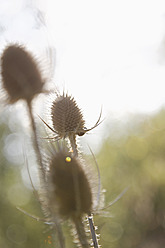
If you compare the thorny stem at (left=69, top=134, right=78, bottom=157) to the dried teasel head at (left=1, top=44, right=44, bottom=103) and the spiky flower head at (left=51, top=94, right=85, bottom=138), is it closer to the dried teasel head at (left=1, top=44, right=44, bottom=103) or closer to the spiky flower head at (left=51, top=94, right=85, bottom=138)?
the spiky flower head at (left=51, top=94, right=85, bottom=138)

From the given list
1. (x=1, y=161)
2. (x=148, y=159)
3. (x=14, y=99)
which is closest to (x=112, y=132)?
(x=148, y=159)

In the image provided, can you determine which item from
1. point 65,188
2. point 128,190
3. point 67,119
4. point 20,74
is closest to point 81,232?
point 65,188

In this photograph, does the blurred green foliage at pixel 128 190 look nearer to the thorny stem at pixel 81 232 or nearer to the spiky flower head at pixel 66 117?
the spiky flower head at pixel 66 117

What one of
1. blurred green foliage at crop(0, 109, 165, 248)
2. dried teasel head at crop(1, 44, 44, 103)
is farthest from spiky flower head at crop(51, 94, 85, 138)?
blurred green foliage at crop(0, 109, 165, 248)

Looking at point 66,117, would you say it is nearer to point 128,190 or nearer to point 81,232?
point 81,232

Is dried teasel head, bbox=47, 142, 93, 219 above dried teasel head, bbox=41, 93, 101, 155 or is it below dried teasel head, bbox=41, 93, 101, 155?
below

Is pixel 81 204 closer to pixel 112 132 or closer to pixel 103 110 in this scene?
pixel 103 110

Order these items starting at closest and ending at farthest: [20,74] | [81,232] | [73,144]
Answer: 1. [81,232]
2. [73,144]
3. [20,74]
